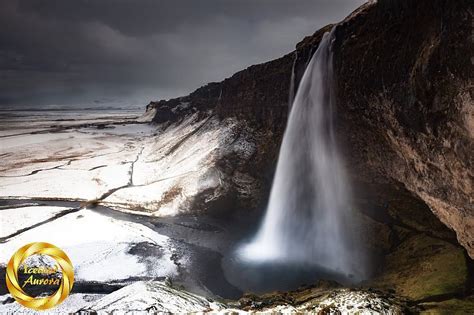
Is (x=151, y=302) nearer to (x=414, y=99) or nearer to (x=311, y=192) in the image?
(x=414, y=99)

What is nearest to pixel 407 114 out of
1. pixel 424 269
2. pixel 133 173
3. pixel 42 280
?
pixel 424 269

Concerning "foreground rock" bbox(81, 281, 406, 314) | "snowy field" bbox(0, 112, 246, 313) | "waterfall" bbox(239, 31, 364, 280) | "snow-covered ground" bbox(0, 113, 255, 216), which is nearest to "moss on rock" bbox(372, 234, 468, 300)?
"foreground rock" bbox(81, 281, 406, 314)

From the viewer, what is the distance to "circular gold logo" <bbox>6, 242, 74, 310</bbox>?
1401cm

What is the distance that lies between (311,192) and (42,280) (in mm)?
19130

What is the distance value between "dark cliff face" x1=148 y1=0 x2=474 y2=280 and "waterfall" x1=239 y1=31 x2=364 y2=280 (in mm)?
1324

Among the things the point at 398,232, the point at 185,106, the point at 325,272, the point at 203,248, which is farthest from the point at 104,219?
the point at 185,106

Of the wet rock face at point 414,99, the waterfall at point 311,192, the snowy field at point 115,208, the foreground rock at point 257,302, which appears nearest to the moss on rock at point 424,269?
the wet rock face at point 414,99

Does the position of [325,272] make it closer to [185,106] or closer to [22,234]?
[22,234]

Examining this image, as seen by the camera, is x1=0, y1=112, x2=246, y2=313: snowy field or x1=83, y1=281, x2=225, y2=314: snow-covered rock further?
x1=0, y1=112, x2=246, y2=313: snowy field

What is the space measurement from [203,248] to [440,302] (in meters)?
14.7

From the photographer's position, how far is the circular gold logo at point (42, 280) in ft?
46.0

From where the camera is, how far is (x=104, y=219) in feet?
84.3

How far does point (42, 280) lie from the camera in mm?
15992

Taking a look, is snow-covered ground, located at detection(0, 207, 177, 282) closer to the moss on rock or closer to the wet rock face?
the moss on rock
